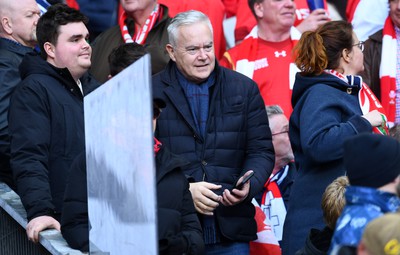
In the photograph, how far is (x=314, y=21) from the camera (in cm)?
905

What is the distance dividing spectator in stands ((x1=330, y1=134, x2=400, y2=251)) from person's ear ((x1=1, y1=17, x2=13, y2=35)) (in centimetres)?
397

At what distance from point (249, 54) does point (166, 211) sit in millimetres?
3598

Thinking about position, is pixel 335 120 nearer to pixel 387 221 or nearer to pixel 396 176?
pixel 396 176

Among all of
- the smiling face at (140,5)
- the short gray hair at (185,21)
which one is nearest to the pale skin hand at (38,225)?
the short gray hair at (185,21)

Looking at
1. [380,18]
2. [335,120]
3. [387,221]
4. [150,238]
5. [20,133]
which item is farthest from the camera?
[380,18]

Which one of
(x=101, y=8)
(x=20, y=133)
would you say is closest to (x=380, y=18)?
(x=101, y=8)

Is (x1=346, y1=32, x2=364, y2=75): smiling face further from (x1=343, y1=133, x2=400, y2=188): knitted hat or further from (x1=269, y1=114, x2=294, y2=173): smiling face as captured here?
(x1=343, y1=133, x2=400, y2=188): knitted hat

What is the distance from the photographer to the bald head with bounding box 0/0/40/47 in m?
7.61

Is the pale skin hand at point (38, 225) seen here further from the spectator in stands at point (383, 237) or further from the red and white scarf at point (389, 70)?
the red and white scarf at point (389, 70)

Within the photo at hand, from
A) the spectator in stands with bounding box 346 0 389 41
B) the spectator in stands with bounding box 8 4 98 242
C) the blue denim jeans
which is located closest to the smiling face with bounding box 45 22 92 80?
the spectator in stands with bounding box 8 4 98 242

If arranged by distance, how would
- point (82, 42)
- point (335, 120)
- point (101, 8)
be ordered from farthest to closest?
point (101, 8), point (82, 42), point (335, 120)

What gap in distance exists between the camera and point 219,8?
918cm

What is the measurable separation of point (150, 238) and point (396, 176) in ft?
3.33

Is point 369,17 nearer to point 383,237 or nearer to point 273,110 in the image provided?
point 273,110
